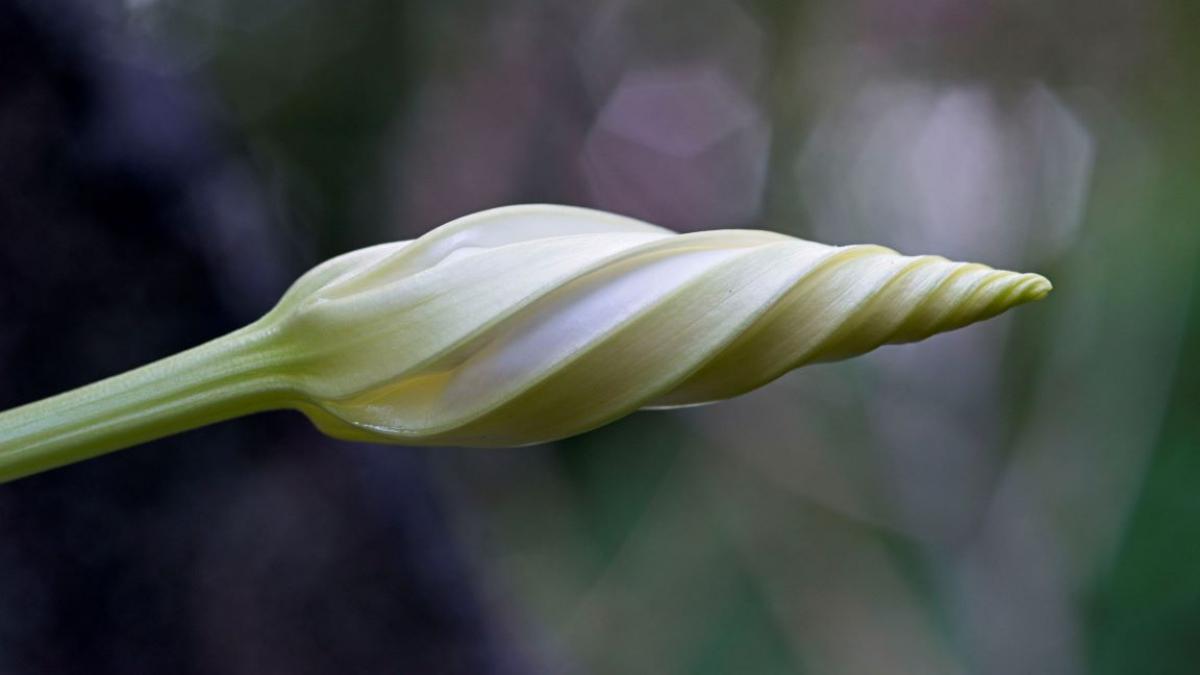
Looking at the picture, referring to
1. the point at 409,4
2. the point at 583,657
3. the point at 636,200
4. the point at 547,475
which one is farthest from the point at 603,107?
the point at 583,657

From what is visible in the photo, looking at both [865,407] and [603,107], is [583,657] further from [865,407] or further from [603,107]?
[603,107]

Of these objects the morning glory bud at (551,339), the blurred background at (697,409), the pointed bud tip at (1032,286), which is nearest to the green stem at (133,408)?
the morning glory bud at (551,339)

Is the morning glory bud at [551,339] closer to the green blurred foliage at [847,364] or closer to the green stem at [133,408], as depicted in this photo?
the green stem at [133,408]

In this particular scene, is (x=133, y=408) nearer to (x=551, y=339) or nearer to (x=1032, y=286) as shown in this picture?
(x=551, y=339)

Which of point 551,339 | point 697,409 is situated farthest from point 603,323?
point 697,409

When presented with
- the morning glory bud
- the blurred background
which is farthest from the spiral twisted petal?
the blurred background

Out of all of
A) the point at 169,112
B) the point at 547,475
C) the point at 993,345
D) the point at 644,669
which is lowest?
the point at 644,669
